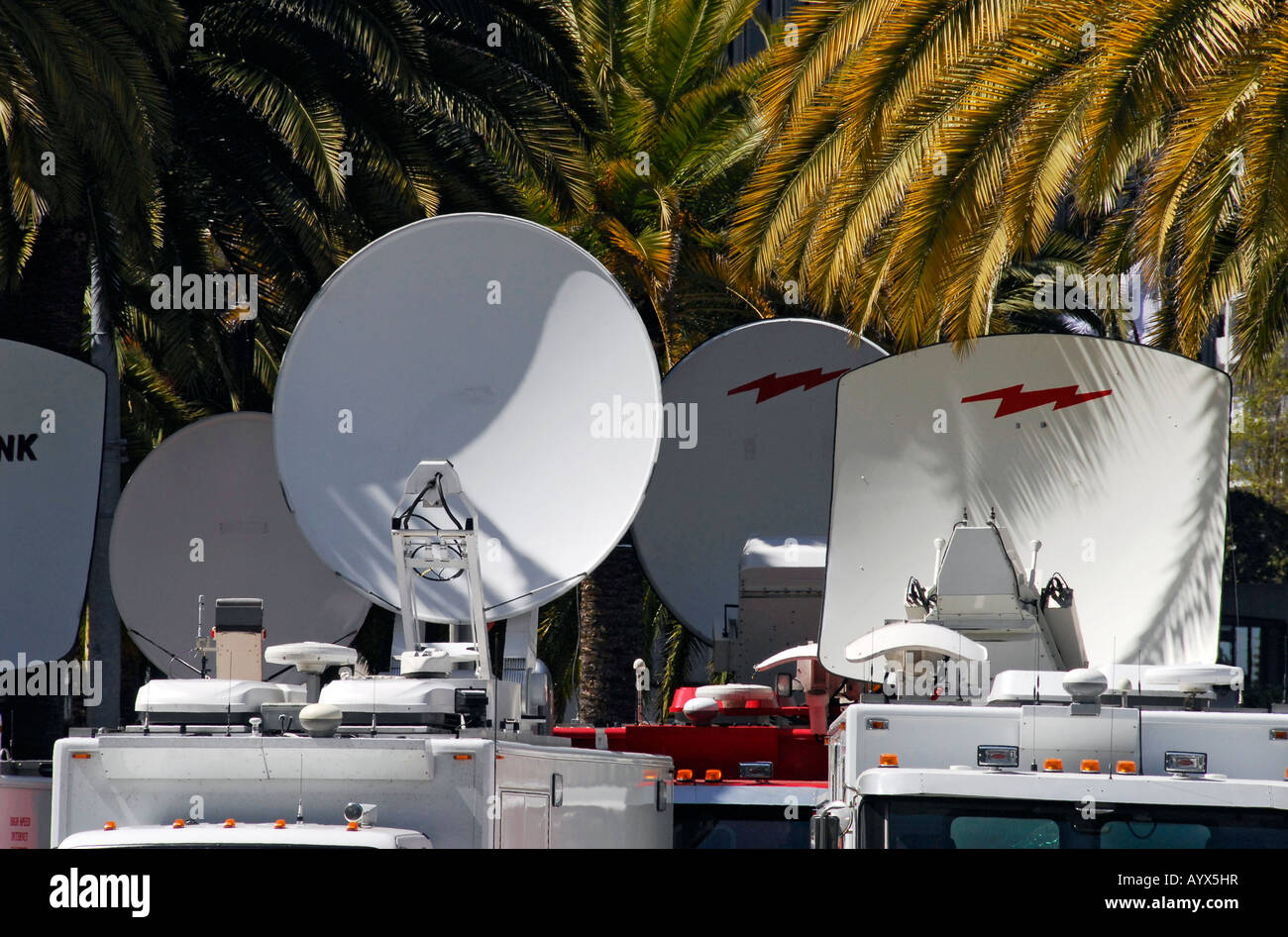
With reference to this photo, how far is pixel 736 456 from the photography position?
17.5m

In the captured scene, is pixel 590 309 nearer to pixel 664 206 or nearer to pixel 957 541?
pixel 957 541

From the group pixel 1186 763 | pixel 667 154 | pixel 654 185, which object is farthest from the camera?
pixel 667 154

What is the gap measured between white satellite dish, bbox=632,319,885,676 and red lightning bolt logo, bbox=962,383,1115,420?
4964 millimetres

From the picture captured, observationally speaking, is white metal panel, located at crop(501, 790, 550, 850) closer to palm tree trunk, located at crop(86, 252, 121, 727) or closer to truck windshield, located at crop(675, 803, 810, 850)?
truck windshield, located at crop(675, 803, 810, 850)

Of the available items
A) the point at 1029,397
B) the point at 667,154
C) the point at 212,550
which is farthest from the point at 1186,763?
the point at 667,154

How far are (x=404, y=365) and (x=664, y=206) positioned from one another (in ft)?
27.5

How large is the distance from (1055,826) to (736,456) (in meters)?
10.1

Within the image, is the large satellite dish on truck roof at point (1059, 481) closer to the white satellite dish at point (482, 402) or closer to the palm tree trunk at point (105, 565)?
the white satellite dish at point (482, 402)

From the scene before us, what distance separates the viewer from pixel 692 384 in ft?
57.7

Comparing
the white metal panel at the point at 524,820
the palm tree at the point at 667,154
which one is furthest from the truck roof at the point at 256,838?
the palm tree at the point at 667,154

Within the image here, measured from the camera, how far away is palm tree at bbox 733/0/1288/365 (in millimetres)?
11242

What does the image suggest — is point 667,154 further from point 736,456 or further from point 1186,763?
point 1186,763

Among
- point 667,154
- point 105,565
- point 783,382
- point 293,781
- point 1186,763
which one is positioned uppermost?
point 667,154
